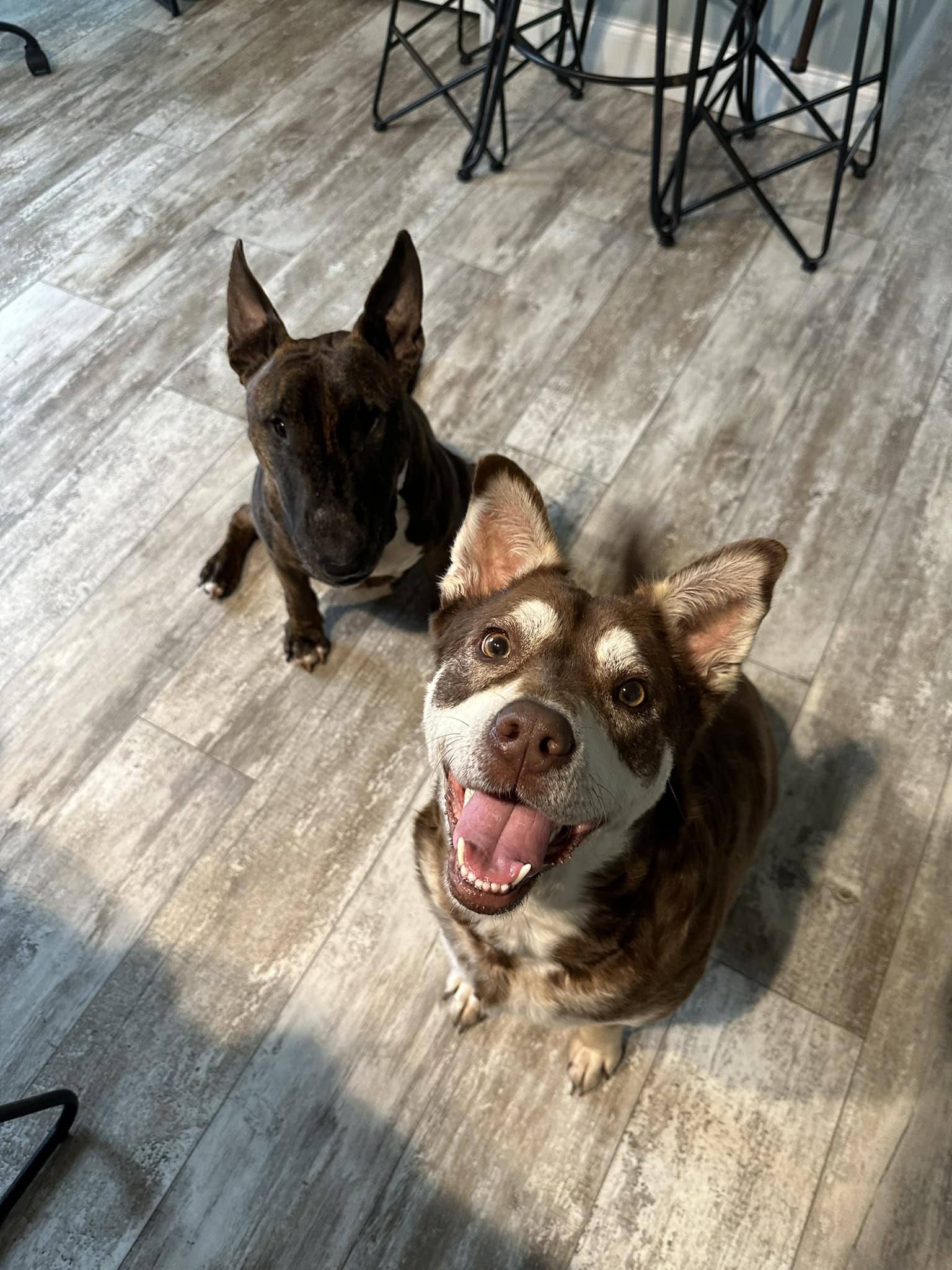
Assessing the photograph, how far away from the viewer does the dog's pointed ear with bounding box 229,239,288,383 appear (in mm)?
2041

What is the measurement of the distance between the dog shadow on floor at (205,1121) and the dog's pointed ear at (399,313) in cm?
153

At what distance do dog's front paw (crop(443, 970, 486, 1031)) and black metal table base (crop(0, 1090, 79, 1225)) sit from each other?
81 centimetres

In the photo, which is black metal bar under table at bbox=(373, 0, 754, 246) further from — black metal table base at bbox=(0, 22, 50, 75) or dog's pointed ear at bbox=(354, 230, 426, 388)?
black metal table base at bbox=(0, 22, 50, 75)

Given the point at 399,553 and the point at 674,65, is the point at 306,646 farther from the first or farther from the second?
the point at 674,65

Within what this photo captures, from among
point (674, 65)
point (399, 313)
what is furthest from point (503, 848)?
point (674, 65)

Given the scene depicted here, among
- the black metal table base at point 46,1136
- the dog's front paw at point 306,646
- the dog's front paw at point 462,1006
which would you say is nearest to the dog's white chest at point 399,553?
the dog's front paw at point 306,646

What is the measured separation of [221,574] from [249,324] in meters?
0.79

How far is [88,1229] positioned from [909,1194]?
1.70m

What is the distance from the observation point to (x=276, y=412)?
1.96 meters

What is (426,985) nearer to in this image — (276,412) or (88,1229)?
(88,1229)

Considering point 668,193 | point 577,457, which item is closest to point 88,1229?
point 577,457

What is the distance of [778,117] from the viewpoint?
3.21 metres

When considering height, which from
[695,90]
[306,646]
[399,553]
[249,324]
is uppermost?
[695,90]

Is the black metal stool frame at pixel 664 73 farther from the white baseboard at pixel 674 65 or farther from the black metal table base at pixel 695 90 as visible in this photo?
the white baseboard at pixel 674 65
